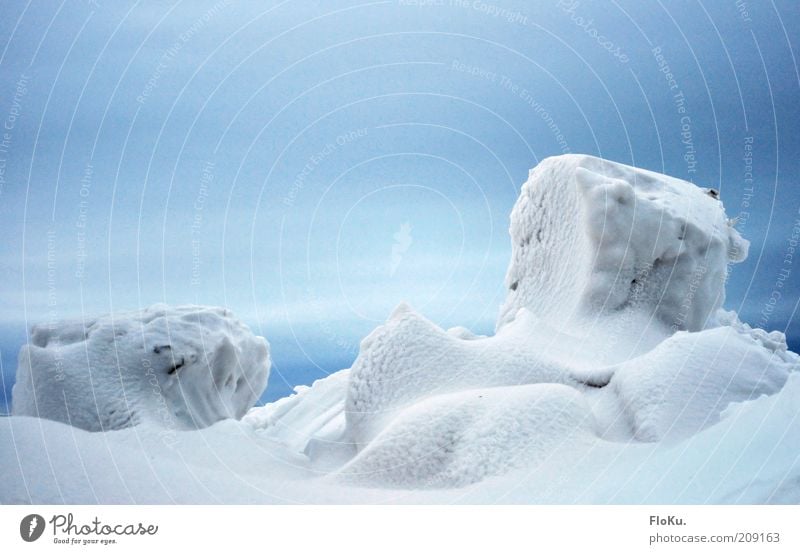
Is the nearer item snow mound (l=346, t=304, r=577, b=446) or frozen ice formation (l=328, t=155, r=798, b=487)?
frozen ice formation (l=328, t=155, r=798, b=487)

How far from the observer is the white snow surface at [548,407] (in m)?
3.15

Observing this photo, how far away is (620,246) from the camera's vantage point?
502cm

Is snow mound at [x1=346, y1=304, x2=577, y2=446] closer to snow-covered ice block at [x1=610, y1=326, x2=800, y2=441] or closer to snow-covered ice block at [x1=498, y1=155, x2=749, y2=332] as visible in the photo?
snow-covered ice block at [x1=610, y1=326, x2=800, y2=441]

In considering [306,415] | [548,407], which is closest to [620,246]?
[548,407]

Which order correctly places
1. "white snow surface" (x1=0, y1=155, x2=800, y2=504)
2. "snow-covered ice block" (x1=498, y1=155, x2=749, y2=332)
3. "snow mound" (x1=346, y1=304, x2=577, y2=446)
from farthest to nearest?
"snow-covered ice block" (x1=498, y1=155, x2=749, y2=332)
"snow mound" (x1=346, y1=304, x2=577, y2=446)
"white snow surface" (x1=0, y1=155, x2=800, y2=504)

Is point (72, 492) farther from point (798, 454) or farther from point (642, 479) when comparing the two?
point (798, 454)

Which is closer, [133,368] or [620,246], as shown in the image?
[133,368]

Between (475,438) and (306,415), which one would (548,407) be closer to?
(475,438)
